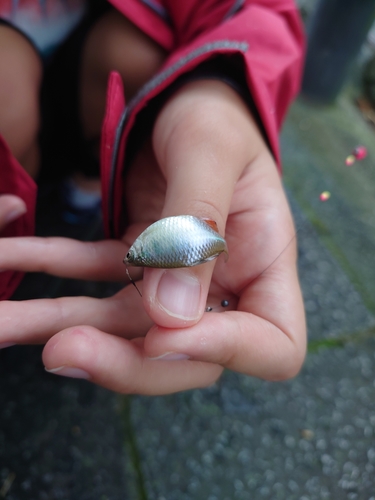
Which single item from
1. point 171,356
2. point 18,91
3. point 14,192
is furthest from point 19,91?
point 171,356

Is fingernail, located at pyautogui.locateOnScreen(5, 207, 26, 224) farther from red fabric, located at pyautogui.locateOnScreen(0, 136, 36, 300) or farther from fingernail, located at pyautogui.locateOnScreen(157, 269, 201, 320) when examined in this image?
fingernail, located at pyautogui.locateOnScreen(157, 269, 201, 320)

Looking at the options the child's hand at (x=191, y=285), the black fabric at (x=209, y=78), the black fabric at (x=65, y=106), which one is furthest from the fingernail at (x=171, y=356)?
the black fabric at (x=65, y=106)

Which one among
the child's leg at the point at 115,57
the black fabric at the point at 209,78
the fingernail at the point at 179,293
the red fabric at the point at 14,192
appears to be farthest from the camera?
the child's leg at the point at 115,57

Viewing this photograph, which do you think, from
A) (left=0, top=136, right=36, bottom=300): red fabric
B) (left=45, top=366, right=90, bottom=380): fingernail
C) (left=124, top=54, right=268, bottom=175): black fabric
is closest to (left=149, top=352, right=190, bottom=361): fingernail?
(left=45, top=366, right=90, bottom=380): fingernail

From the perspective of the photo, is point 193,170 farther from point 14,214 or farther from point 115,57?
point 115,57

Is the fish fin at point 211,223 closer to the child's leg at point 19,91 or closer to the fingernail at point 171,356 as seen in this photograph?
the fingernail at point 171,356

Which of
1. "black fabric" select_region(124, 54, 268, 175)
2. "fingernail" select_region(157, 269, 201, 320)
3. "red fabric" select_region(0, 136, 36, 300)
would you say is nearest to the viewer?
"fingernail" select_region(157, 269, 201, 320)
